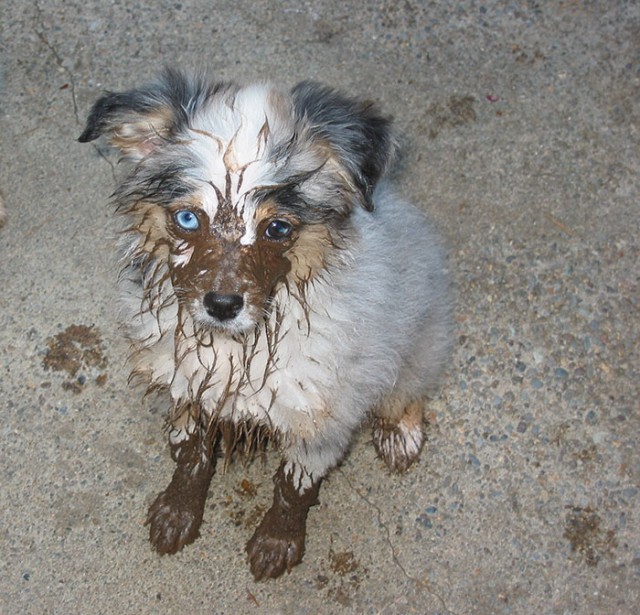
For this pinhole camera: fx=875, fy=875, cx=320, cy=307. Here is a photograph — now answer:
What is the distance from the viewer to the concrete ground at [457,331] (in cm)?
380

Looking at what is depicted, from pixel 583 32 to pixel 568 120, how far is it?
2.17 ft

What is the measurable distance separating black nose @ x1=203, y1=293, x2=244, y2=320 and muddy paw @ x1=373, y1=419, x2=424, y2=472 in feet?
4.86

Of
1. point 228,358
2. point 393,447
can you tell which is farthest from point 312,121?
point 393,447

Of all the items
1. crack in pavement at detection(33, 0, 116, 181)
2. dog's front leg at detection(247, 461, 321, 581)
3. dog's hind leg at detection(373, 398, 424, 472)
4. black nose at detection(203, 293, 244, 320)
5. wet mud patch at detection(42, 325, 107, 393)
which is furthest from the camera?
crack in pavement at detection(33, 0, 116, 181)

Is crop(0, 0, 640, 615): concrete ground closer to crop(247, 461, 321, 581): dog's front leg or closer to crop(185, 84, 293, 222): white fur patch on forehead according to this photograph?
crop(247, 461, 321, 581): dog's front leg

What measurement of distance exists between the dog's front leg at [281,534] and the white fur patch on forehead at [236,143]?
4.57 ft

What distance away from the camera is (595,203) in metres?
4.70

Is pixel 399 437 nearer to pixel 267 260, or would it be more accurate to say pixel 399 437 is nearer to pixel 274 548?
pixel 274 548

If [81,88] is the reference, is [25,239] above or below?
below

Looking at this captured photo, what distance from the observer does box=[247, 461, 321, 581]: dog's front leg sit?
12.1 feet

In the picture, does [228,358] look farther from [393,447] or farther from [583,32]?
[583,32]

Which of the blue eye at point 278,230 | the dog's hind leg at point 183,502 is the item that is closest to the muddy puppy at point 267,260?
the blue eye at point 278,230

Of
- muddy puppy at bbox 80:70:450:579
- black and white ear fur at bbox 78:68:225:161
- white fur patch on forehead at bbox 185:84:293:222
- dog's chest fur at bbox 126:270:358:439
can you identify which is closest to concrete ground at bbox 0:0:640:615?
muddy puppy at bbox 80:70:450:579

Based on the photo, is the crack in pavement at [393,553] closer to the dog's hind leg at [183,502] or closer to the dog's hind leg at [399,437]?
the dog's hind leg at [399,437]
